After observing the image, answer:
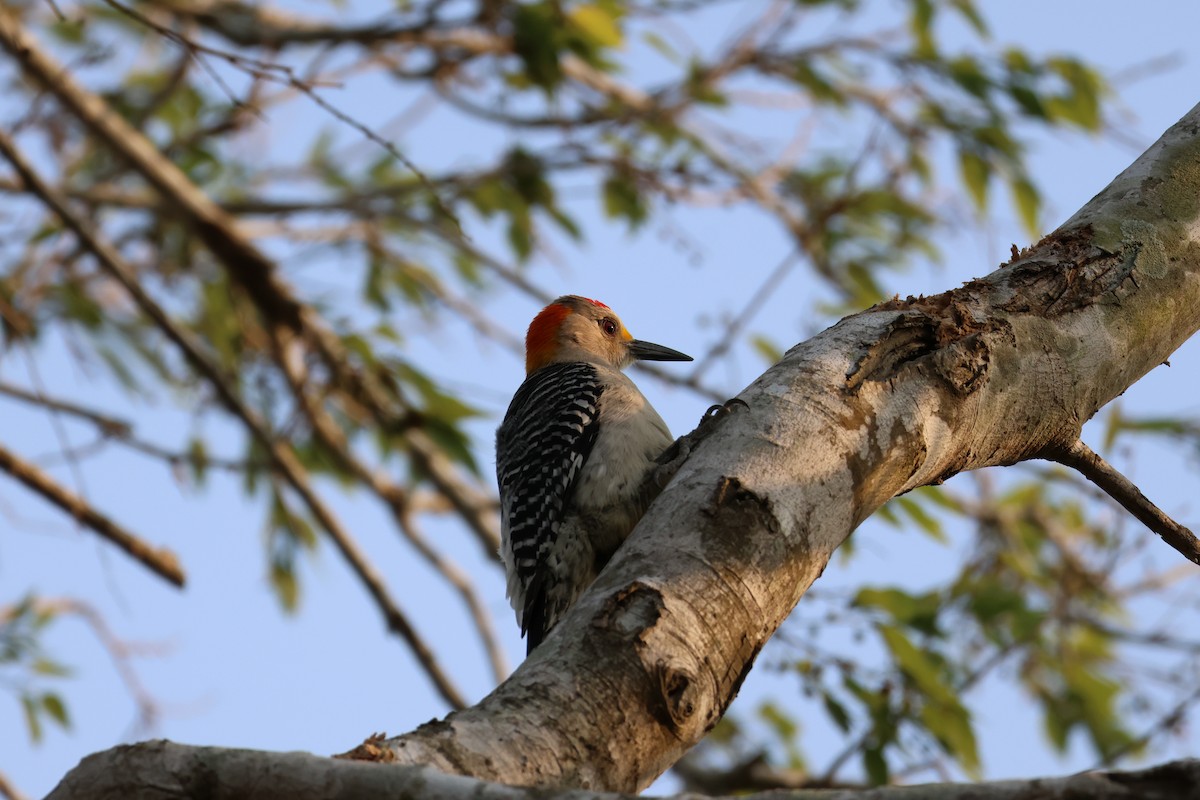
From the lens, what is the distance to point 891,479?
2932mm

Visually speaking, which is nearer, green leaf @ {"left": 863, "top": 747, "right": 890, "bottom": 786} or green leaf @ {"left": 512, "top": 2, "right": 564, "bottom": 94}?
green leaf @ {"left": 863, "top": 747, "right": 890, "bottom": 786}

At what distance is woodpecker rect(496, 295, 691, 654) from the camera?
15.9ft

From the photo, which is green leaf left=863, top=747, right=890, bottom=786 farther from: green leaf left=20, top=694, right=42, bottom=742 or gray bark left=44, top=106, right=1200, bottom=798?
green leaf left=20, top=694, right=42, bottom=742

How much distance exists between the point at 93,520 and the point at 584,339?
2780 mm

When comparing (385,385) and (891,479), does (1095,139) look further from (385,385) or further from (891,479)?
(891,479)

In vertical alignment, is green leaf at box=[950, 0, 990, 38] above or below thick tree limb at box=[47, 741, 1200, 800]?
above

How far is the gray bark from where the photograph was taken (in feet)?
7.18

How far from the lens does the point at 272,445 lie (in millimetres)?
6527

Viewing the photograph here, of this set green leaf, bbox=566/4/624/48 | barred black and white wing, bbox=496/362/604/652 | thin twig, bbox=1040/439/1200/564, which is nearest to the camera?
thin twig, bbox=1040/439/1200/564

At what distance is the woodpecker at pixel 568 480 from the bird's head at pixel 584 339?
70 centimetres

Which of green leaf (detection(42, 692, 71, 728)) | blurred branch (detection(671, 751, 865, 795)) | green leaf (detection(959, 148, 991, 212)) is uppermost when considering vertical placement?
green leaf (detection(959, 148, 991, 212))

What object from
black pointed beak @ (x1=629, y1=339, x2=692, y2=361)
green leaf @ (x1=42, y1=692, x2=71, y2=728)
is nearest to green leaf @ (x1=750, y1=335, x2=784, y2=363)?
black pointed beak @ (x1=629, y1=339, x2=692, y2=361)

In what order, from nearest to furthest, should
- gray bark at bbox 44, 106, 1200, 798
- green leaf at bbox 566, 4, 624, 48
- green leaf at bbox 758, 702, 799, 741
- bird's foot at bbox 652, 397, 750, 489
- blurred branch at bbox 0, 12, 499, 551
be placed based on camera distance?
gray bark at bbox 44, 106, 1200, 798 → bird's foot at bbox 652, 397, 750, 489 → blurred branch at bbox 0, 12, 499, 551 → green leaf at bbox 566, 4, 624, 48 → green leaf at bbox 758, 702, 799, 741

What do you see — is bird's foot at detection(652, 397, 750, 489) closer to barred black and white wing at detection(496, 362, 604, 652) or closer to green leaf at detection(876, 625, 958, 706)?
barred black and white wing at detection(496, 362, 604, 652)
